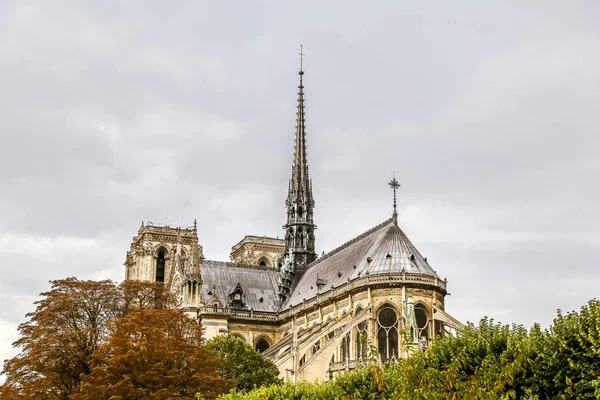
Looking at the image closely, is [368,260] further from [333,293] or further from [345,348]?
[345,348]

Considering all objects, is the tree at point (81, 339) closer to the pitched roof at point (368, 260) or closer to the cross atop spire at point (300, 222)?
the pitched roof at point (368, 260)

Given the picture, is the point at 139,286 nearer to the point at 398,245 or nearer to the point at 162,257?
the point at 398,245

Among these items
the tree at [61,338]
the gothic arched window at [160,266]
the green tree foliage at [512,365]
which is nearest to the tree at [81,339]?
the tree at [61,338]

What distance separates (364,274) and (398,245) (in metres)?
3.68

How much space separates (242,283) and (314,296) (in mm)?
13706

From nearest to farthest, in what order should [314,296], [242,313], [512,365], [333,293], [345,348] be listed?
[512,365] → [345,348] → [333,293] → [314,296] → [242,313]

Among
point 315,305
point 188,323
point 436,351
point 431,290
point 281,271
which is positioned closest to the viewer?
point 436,351

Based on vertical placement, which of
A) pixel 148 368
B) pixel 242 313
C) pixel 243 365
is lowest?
pixel 148 368

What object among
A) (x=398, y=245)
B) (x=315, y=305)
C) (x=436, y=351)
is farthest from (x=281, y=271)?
(x=436, y=351)

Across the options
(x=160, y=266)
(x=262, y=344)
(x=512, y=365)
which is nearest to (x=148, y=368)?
(x=512, y=365)

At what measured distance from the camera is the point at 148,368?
4856 cm

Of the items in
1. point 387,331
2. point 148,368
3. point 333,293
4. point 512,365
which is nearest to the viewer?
point 512,365

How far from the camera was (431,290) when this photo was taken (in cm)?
6719

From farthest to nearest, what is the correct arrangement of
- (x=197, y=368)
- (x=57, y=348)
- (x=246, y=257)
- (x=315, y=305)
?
(x=246, y=257) → (x=315, y=305) → (x=57, y=348) → (x=197, y=368)
